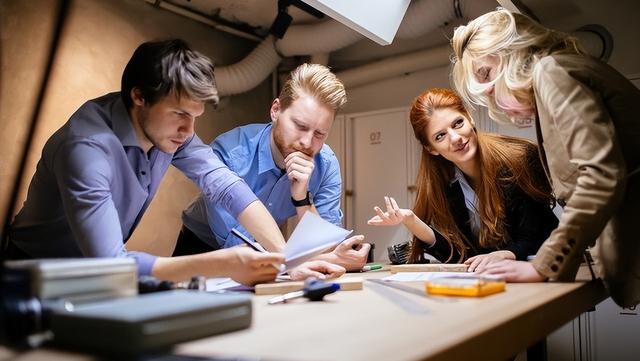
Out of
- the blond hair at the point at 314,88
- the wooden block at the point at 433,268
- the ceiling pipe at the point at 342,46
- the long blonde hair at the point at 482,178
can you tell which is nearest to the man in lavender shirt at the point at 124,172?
the wooden block at the point at 433,268

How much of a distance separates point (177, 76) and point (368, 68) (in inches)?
89.2

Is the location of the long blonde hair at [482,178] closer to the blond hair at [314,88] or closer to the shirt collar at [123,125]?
the blond hair at [314,88]

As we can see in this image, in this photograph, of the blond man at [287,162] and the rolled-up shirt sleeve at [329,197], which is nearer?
the blond man at [287,162]

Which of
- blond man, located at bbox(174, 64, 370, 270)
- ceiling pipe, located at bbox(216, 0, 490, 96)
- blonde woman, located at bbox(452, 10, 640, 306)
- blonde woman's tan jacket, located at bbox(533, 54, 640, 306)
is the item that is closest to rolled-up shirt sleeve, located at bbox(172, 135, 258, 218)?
blond man, located at bbox(174, 64, 370, 270)

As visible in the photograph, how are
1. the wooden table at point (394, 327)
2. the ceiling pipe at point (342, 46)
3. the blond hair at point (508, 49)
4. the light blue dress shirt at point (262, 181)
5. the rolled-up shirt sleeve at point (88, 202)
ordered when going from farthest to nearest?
the ceiling pipe at point (342, 46) < the light blue dress shirt at point (262, 181) < the blond hair at point (508, 49) < the rolled-up shirt sleeve at point (88, 202) < the wooden table at point (394, 327)

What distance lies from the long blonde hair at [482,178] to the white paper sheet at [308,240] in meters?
0.74

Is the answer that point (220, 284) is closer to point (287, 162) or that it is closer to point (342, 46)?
point (287, 162)

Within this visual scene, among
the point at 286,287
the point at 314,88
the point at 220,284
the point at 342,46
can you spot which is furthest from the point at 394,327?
the point at 342,46

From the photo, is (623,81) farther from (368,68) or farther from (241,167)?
(368,68)

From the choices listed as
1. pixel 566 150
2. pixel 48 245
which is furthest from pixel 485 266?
pixel 48 245

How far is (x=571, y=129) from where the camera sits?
39.5 inches

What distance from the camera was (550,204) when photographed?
61.0 inches

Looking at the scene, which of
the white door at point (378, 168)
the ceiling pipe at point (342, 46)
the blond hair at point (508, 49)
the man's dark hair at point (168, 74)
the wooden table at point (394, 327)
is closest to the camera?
the wooden table at point (394, 327)

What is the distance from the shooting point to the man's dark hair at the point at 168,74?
103 centimetres
